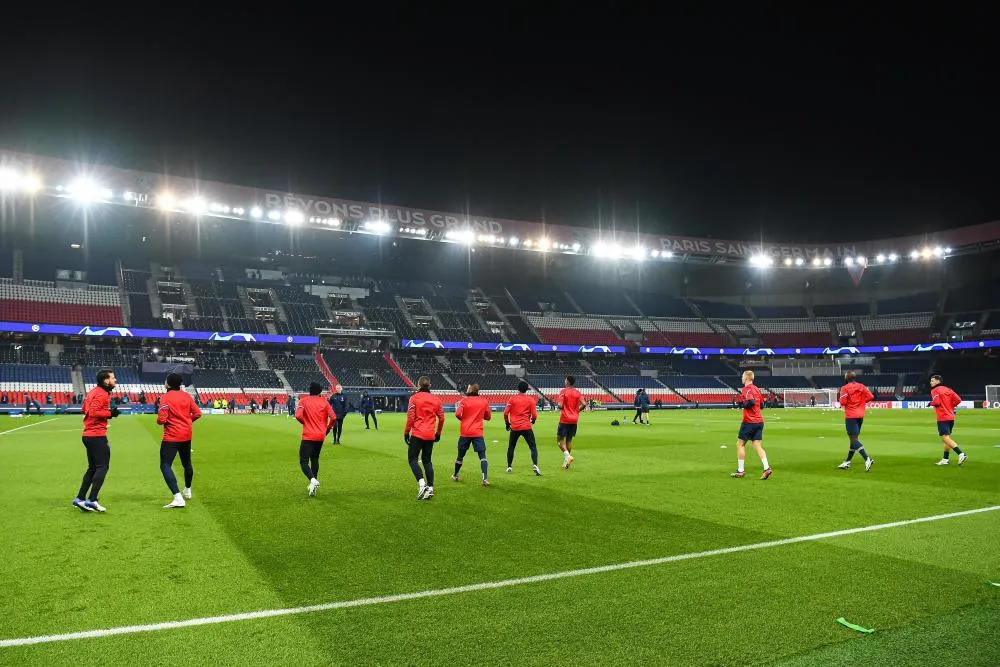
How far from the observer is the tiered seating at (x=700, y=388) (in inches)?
2682

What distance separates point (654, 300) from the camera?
81438mm

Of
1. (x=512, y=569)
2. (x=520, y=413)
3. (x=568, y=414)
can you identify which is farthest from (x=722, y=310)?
(x=512, y=569)

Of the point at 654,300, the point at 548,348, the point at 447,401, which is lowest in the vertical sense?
the point at 447,401

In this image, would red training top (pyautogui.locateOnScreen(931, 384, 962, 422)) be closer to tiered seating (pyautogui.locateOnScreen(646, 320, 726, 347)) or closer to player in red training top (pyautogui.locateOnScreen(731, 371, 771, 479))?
player in red training top (pyautogui.locateOnScreen(731, 371, 771, 479))

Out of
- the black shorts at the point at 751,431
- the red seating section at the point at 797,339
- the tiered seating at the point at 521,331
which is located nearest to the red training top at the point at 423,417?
the black shorts at the point at 751,431

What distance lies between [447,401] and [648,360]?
2856 centimetres

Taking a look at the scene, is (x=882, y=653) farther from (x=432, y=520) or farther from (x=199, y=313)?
(x=199, y=313)

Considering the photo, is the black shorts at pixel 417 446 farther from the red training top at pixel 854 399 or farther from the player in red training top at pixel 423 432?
the red training top at pixel 854 399

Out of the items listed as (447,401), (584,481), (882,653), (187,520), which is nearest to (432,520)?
(187,520)

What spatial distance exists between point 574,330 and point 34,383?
166 ft

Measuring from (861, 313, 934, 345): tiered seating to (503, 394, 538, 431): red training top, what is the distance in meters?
72.9

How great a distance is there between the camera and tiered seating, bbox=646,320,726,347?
244ft

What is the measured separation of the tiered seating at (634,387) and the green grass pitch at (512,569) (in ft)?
172

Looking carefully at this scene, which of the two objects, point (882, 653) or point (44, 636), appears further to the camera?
point (44, 636)
